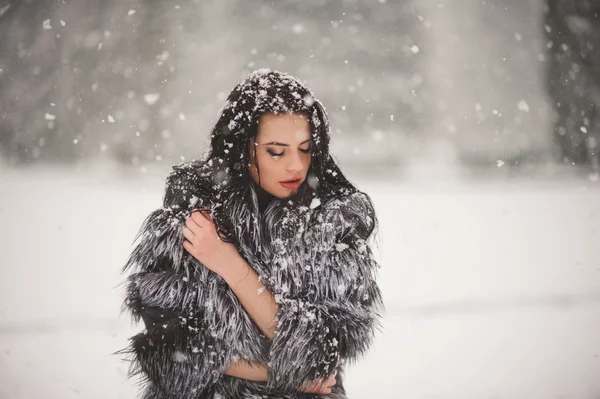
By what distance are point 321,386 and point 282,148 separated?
37 centimetres

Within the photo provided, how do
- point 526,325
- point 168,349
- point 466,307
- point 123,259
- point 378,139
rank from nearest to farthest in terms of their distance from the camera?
point 168,349 < point 526,325 < point 466,307 < point 123,259 < point 378,139

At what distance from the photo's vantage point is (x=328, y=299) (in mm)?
825

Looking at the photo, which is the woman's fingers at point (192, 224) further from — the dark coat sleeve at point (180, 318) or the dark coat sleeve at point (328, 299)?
the dark coat sleeve at point (328, 299)

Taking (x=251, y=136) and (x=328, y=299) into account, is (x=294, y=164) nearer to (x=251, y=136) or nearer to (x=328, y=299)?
Result: (x=251, y=136)

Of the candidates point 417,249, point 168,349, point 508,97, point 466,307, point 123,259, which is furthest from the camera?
point 508,97

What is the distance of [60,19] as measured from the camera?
373cm

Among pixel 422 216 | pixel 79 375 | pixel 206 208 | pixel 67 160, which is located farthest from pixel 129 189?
pixel 206 208

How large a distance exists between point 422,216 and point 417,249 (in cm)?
38

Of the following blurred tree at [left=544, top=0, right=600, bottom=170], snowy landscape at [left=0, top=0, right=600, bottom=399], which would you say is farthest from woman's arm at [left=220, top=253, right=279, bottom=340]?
blurred tree at [left=544, top=0, right=600, bottom=170]

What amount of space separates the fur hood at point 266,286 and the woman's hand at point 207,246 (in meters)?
0.02

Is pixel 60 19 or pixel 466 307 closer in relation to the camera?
pixel 466 307

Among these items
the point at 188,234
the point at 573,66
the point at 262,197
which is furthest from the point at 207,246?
the point at 573,66

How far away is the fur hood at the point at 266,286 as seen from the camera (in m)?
0.78

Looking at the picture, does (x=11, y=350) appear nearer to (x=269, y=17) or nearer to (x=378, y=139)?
(x=269, y=17)
